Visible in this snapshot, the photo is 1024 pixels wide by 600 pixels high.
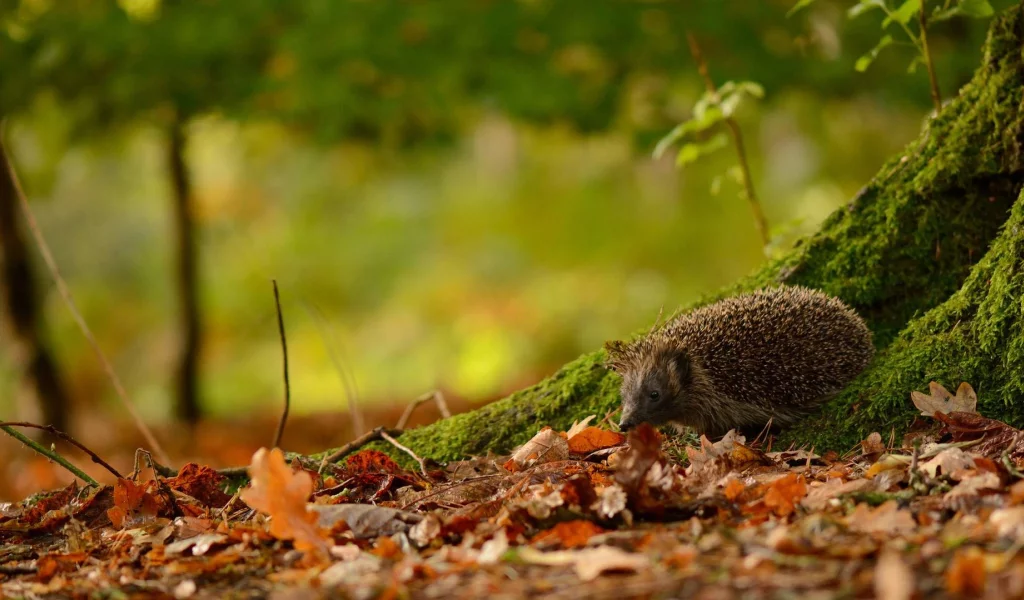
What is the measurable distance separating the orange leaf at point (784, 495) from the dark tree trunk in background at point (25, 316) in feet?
32.7

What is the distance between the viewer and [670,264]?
18.8 metres

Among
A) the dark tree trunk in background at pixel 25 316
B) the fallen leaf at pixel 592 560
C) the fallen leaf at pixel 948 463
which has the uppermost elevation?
the dark tree trunk in background at pixel 25 316

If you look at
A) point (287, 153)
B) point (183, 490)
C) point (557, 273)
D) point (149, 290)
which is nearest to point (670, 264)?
point (557, 273)

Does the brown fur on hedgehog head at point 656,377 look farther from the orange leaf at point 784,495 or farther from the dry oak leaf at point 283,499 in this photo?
the dry oak leaf at point 283,499

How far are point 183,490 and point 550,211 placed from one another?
16.8 m

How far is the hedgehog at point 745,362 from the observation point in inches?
168

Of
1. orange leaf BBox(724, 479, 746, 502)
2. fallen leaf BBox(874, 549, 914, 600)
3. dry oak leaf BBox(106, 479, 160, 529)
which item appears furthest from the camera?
dry oak leaf BBox(106, 479, 160, 529)

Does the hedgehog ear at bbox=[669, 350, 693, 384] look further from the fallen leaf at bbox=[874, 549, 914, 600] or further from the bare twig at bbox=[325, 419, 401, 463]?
the fallen leaf at bbox=[874, 549, 914, 600]

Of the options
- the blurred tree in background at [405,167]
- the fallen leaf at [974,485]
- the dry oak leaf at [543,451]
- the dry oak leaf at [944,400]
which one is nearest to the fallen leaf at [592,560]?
the fallen leaf at [974,485]

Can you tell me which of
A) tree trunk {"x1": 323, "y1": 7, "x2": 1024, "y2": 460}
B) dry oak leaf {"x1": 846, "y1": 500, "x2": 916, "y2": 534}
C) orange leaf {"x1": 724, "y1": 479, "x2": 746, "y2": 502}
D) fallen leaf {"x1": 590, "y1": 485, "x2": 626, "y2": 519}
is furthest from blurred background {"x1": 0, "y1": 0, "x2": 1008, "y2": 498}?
dry oak leaf {"x1": 846, "y1": 500, "x2": 916, "y2": 534}

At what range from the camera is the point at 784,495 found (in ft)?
8.89

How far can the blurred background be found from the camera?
9.24m

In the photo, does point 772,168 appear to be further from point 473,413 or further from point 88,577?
point 88,577

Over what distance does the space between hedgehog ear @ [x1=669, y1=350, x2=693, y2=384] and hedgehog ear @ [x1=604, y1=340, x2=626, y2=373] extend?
0.90 ft
